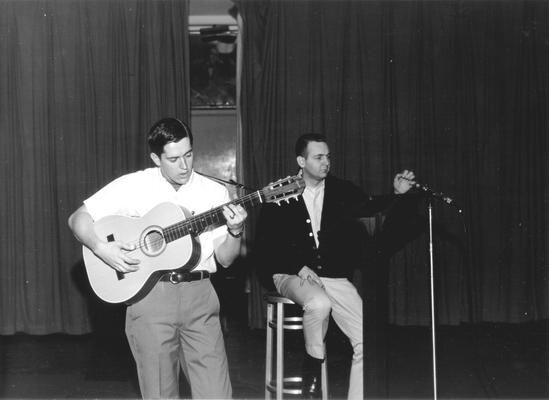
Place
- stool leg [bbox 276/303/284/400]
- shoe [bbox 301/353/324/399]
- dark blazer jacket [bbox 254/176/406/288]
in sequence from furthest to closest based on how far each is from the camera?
dark blazer jacket [bbox 254/176/406/288] → shoe [bbox 301/353/324/399] → stool leg [bbox 276/303/284/400]

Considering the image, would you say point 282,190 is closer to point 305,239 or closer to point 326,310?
point 326,310

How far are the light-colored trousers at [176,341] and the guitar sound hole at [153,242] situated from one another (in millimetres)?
185

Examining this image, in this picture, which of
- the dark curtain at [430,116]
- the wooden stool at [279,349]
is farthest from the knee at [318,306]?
the dark curtain at [430,116]

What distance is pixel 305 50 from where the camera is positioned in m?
6.20

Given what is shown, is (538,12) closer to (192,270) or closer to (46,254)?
(192,270)

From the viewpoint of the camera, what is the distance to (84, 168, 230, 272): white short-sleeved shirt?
3.10m

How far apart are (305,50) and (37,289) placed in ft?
11.2

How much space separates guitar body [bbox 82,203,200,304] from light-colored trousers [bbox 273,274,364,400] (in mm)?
1056

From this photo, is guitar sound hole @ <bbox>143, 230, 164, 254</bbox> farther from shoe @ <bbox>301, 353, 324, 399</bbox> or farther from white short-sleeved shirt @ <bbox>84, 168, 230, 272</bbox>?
shoe @ <bbox>301, 353, 324, 399</bbox>

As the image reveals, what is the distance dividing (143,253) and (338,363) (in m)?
2.47

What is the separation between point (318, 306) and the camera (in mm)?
3791

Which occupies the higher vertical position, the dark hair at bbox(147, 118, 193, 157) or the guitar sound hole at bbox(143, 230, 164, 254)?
the dark hair at bbox(147, 118, 193, 157)

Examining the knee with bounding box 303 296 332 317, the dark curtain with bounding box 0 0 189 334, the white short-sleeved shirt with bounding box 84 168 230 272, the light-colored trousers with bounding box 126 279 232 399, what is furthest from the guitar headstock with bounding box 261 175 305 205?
the dark curtain with bounding box 0 0 189 334

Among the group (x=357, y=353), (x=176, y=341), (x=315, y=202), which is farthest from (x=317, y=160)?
(x=176, y=341)
